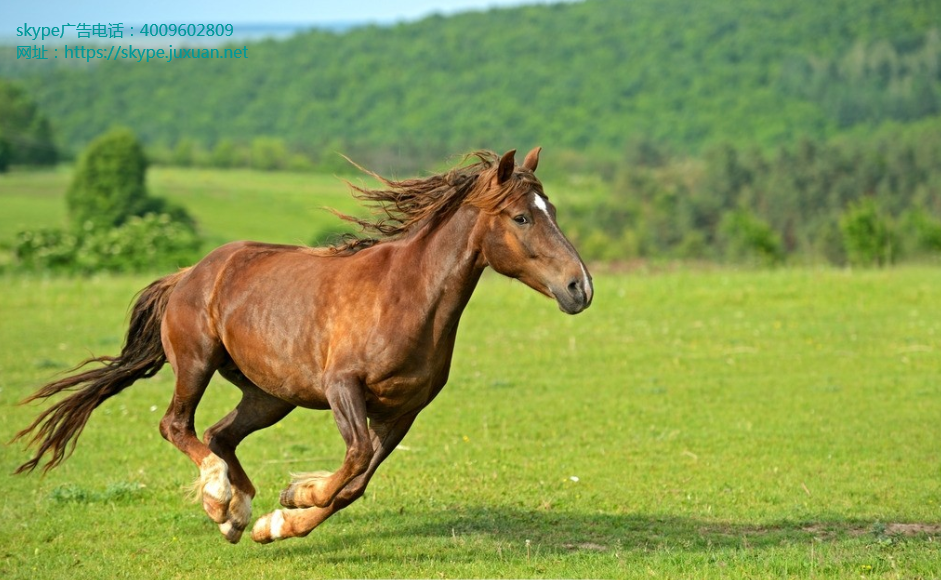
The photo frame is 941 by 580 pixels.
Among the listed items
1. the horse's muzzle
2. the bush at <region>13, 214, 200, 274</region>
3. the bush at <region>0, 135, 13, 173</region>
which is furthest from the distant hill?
the horse's muzzle

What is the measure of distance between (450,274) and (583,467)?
411 centimetres

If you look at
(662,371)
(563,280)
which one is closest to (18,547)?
(563,280)

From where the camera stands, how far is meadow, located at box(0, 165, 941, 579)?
763 centimetres

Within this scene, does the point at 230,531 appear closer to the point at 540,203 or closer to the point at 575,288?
the point at 575,288

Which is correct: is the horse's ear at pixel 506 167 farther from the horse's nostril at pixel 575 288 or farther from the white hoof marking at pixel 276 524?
the white hoof marking at pixel 276 524

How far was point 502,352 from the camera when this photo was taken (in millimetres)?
18219

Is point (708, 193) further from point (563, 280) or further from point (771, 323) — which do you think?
point (563, 280)

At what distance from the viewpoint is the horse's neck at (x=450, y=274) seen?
726cm

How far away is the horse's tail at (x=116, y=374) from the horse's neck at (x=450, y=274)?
8.24 ft

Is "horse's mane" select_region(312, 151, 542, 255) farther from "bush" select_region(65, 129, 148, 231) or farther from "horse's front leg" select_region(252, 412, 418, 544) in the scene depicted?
"bush" select_region(65, 129, 148, 231)

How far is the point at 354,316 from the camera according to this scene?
7367 mm

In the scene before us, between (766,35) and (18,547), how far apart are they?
164959 millimetres

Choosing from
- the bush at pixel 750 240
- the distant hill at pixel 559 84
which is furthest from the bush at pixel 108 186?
the distant hill at pixel 559 84

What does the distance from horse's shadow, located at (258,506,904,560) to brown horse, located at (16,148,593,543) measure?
91cm
